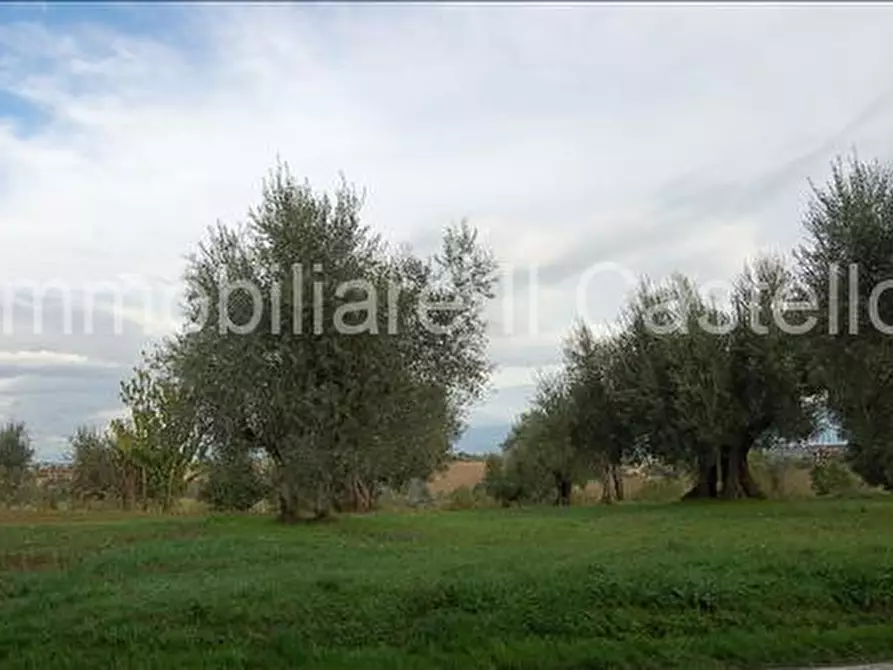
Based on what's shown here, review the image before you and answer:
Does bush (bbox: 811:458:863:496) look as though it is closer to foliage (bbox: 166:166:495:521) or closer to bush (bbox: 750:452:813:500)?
bush (bbox: 750:452:813:500)

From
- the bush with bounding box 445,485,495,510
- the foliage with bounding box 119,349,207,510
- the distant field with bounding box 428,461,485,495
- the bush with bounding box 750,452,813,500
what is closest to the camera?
the foliage with bounding box 119,349,207,510

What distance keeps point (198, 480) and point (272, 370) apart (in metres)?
24.8

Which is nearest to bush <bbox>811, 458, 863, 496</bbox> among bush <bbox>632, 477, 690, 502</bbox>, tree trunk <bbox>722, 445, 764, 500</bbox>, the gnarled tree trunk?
bush <bbox>632, 477, 690, 502</bbox>

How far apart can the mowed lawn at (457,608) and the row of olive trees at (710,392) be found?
11851 millimetres

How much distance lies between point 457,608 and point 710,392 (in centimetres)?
3274

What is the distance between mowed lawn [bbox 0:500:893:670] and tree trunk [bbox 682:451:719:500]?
29.1m

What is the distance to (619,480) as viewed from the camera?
2232 inches

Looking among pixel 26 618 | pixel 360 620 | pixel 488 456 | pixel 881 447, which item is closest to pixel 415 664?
pixel 360 620

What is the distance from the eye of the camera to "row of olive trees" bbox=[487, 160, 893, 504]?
28688 millimetres

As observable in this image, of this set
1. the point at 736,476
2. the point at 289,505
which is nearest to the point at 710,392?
the point at 736,476

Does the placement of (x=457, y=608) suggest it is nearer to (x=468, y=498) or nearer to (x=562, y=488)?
(x=468, y=498)

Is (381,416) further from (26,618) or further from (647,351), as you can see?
(647,351)

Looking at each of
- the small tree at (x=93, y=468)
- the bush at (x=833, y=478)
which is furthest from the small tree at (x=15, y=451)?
the bush at (x=833, y=478)

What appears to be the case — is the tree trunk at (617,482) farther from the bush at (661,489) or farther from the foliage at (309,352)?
the foliage at (309,352)
